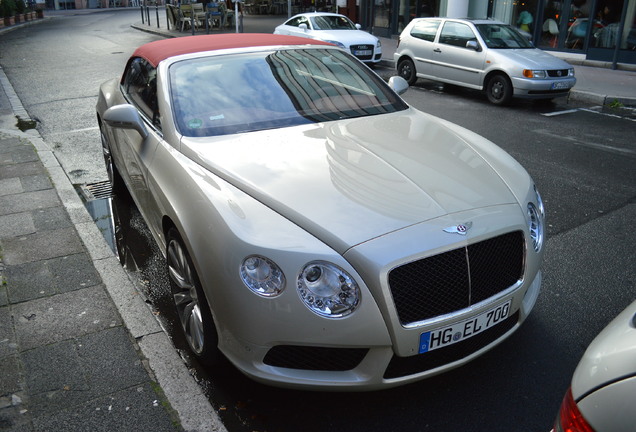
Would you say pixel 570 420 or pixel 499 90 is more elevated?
pixel 570 420

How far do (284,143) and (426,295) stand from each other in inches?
56.0

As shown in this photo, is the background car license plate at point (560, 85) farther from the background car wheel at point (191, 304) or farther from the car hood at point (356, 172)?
the background car wheel at point (191, 304)

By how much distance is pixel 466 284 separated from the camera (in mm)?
2703

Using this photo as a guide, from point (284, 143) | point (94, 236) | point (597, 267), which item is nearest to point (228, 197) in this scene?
point (284, 143)

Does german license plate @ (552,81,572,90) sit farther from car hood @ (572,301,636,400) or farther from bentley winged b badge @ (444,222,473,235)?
car hood @ (572,301,636,400)

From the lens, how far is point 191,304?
10.5 ft

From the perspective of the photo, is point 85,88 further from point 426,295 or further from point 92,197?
point 426,295

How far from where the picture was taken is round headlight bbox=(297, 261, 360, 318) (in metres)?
2.54

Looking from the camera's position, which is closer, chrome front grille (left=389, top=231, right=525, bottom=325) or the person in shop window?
chrome front grille (left=389, top=231, right=525, bottom=325)

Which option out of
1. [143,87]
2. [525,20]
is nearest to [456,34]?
[525,20]

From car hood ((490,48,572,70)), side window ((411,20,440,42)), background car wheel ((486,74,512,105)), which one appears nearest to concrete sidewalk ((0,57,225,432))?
background car wheel ((486,74,512,105))

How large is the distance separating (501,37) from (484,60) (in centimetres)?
88

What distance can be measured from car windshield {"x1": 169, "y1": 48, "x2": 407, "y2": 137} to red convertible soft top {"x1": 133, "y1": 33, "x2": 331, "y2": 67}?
19cm

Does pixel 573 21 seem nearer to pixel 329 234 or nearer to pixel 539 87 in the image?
pixel 539 87
